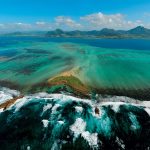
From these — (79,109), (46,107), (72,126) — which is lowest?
(46,107)

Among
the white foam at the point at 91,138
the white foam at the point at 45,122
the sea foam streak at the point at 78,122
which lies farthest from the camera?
the white foam at the point at 45,122

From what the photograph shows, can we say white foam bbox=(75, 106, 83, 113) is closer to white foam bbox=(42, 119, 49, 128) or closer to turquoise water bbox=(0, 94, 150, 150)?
turquoise water bbox=(0, 94, 150, 150)

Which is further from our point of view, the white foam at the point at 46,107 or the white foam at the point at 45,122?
the white foam at the point at 46,107

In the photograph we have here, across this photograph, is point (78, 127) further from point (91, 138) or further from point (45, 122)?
point (45, 122)

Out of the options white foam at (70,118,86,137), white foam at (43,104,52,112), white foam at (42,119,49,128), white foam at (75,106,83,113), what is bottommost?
white foam at (43,104,52,112)

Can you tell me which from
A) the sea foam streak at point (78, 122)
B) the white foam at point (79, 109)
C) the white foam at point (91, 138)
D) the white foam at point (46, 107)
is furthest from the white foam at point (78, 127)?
the white foam at point (46, 107)

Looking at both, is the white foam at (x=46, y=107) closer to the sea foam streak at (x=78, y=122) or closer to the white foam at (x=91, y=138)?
the sea foam streak at (x=78, y=122)

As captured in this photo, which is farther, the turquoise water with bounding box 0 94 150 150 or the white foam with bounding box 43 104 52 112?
A: the white foam with bounding box 43 104 52 112

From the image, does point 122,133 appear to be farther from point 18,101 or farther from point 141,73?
point 141,73

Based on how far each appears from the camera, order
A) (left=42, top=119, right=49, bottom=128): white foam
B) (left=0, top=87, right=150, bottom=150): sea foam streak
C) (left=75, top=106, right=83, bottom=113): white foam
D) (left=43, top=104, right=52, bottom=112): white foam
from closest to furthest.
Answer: (left=0, top=87, right=150, bottom=150): sea foam streak → (left=42, top=119, right=49, bottom=128): white foam → (left=75, top=106, right=83, bottom=113): white foam → (left=43, top=104, right=52, bottom=112): white foam

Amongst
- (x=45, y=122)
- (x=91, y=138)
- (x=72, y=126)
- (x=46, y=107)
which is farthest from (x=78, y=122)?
(x=46, y=107)

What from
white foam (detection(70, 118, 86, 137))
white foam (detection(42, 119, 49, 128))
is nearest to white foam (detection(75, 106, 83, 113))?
white foam (detection(70, 118, 86, 137))
